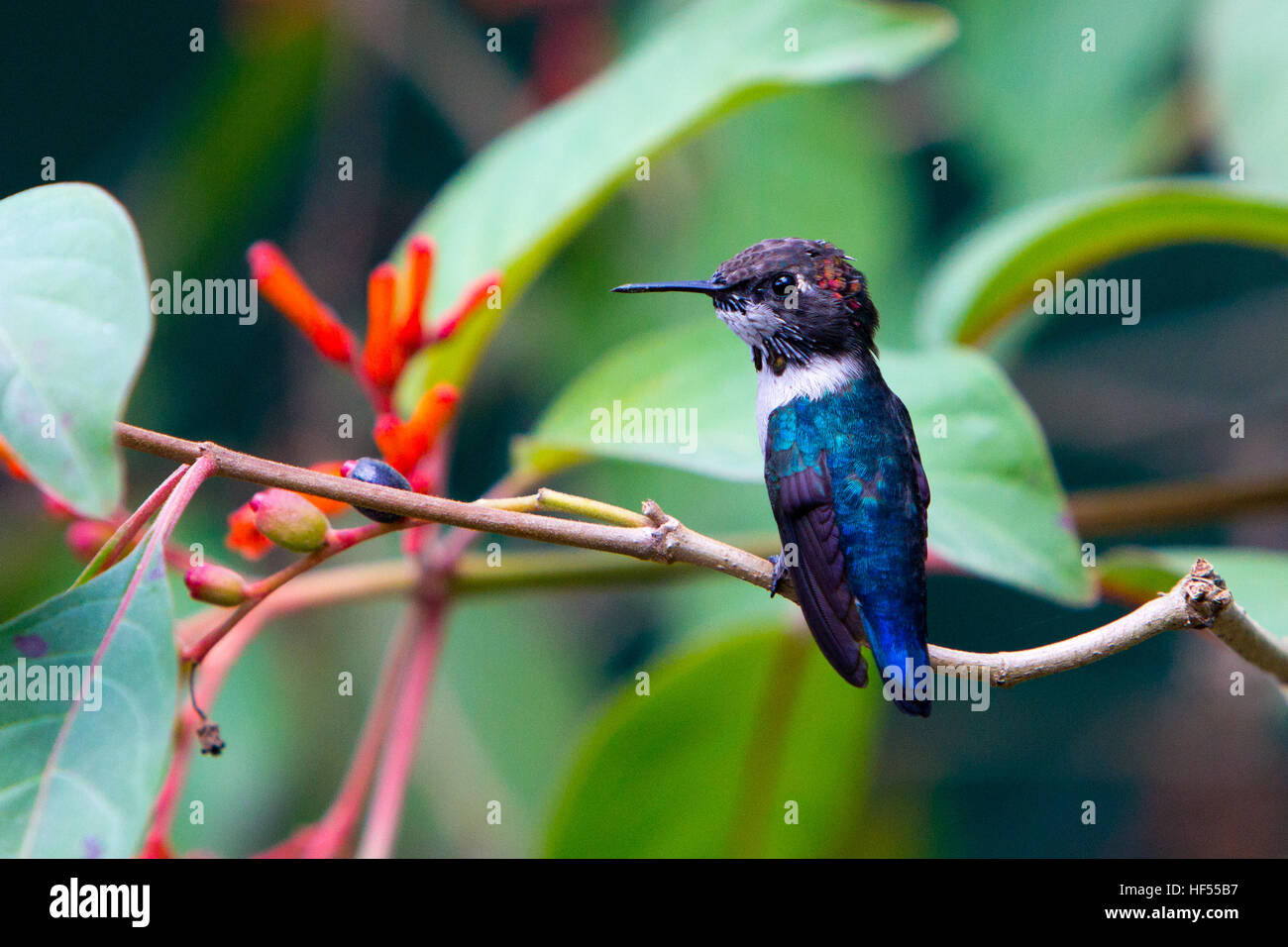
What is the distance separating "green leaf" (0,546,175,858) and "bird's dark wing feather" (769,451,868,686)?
18.3 inches

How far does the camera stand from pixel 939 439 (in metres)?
1.28

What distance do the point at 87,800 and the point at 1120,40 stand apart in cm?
258

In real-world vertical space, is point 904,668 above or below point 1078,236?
below

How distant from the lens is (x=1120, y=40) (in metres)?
2.53

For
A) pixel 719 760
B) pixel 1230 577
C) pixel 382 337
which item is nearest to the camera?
pixel 382 337

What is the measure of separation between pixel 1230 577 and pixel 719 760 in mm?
865

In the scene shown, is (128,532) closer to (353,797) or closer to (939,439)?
(353,797)

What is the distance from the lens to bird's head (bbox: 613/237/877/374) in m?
0.98

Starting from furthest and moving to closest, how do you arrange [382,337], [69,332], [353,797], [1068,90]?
1. [1068,90]
2. [353,797]
3. [382,337]
4. [69,332]

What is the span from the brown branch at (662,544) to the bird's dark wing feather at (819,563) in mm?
52

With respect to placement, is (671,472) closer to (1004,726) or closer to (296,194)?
(1004,726)

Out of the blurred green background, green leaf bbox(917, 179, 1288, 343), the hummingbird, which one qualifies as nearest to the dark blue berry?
the hummingbird

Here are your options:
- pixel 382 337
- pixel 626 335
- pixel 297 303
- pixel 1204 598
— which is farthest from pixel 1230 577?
pixel 626 335

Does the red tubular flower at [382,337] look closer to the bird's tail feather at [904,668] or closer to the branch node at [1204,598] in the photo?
the bird's tail feather at [904,668]
